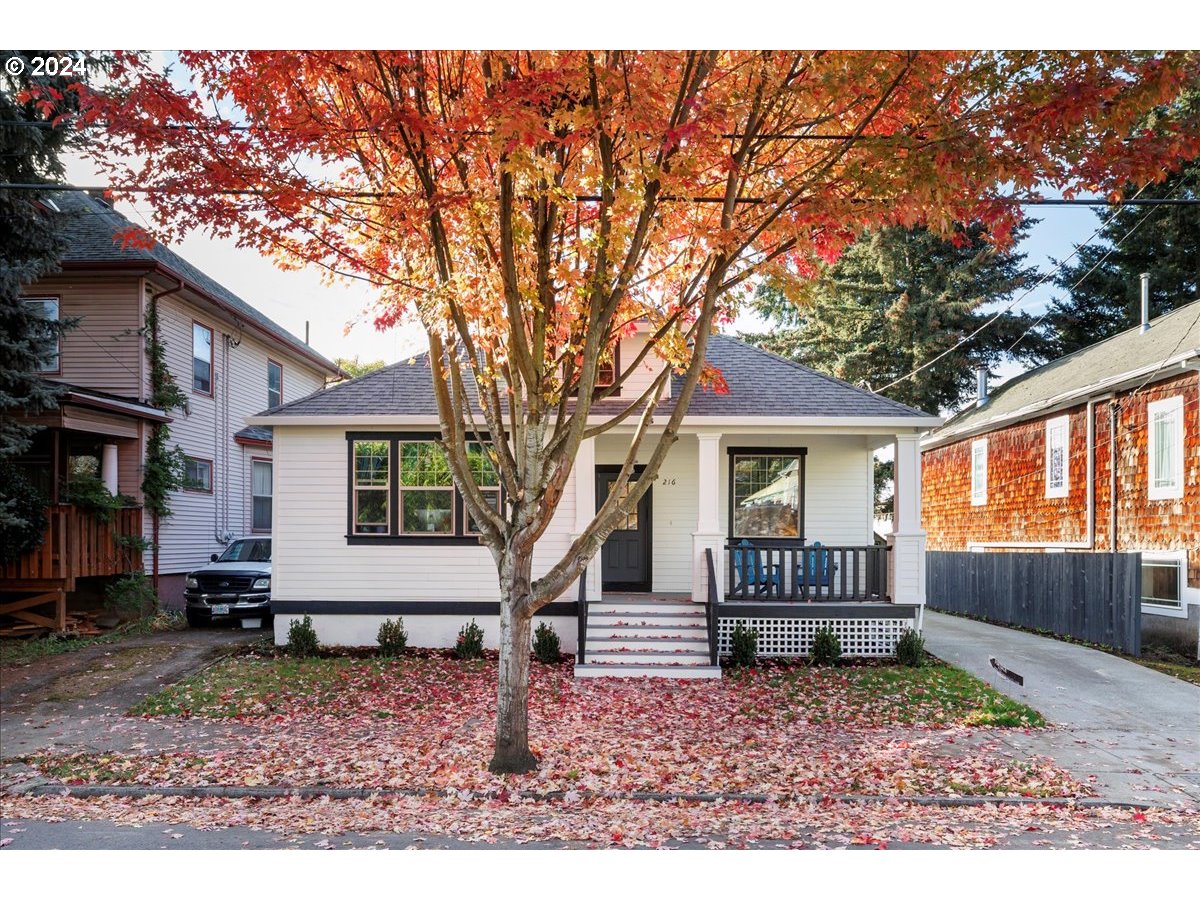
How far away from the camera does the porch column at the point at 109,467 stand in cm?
1313

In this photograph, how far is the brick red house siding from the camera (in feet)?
38.5

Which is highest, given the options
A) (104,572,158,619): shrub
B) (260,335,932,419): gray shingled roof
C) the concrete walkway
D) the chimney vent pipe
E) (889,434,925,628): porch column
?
the chimney vent pipe

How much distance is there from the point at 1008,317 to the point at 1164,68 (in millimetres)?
18529

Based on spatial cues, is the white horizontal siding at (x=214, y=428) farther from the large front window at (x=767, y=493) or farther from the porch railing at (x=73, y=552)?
the large front window at (x=767, y=493)

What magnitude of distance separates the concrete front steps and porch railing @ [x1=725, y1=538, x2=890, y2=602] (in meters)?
0.70

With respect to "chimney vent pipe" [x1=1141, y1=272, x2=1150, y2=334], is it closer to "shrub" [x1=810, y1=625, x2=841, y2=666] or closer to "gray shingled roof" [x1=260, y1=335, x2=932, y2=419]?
"gray shingled roof" [x1=260, y1=335, x2=932, y2=419]

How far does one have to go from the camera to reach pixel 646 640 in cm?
1027

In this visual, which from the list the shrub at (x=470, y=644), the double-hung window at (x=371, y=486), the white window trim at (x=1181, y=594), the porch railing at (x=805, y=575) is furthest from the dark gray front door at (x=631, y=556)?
the white window trim at (x=1181, y=594)

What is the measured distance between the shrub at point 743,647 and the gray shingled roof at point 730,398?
9.14ft

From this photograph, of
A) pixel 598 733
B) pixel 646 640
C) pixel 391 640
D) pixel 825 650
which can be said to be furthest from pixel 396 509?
pixel 825 650

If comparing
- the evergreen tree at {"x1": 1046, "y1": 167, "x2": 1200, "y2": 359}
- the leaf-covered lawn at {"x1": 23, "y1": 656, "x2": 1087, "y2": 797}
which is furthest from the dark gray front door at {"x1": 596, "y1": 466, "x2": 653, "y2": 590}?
the evergreen tree at {"x1": 1046, "y1": 167, "x2": 1200, "y2": 359}

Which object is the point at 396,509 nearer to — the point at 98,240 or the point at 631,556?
the point at 631,556

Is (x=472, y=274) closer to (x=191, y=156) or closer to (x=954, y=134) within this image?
(x=191, y=156)

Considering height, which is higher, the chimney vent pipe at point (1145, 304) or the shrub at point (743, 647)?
the chimney vent pipe at point (1145, 304)
